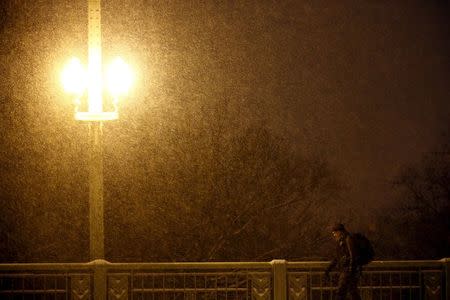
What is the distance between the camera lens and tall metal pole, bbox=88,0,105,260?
10.2 m

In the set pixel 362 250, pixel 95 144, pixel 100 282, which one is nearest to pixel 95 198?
pixel 95 144

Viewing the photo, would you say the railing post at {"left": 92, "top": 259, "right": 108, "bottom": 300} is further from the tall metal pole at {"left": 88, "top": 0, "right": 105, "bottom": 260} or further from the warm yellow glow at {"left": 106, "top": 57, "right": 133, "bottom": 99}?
the warm yellow glow at {"left": 106, "top": 57, "right": 133, "bottom": 99}

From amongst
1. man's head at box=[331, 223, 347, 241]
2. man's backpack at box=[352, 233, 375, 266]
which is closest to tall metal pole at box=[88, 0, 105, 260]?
man's head at box=[331, 223, 347, 241]

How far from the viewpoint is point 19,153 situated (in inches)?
826

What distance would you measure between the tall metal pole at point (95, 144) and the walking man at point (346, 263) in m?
3.25

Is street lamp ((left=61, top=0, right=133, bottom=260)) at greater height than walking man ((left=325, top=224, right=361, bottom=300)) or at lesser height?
greater

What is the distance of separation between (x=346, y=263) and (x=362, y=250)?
0.29m

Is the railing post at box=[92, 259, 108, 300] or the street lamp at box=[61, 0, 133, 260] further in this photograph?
the railing post at box=[92, 259, 108, 300]

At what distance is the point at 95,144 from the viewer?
34.1 feet

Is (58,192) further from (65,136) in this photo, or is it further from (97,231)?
(97,231)

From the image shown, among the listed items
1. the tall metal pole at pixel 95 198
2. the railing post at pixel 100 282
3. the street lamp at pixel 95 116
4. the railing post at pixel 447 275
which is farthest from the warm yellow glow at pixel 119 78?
the railing post at pixel 447 275

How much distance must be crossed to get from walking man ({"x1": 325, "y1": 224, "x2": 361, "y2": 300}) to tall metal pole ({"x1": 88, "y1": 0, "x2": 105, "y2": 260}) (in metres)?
3.25

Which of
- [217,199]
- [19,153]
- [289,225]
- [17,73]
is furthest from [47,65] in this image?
[289,225]

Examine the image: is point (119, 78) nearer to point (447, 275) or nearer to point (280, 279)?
point (280, 279)
